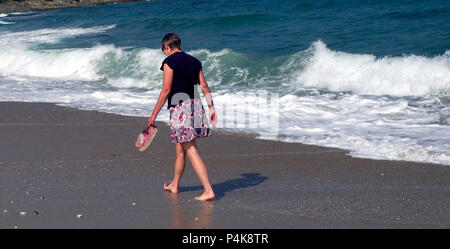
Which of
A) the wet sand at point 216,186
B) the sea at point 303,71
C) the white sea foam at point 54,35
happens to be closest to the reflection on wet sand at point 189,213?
the wet sand at point 216,186

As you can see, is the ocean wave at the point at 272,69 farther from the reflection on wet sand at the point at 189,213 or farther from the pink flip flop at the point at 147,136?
the reflection on wet sand at the point at 189,213

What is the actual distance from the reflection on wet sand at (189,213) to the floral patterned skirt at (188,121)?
513 mm

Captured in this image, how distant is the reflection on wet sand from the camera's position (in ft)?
16.7

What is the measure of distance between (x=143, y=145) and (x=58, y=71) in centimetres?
1244

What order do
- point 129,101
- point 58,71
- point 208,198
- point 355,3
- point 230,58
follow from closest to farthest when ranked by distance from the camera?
point 208,198
point 129,101
point 230,58
point 58,71
point 355,3

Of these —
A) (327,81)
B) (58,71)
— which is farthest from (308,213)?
(58,71)

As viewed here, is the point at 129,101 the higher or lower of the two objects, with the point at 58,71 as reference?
lower

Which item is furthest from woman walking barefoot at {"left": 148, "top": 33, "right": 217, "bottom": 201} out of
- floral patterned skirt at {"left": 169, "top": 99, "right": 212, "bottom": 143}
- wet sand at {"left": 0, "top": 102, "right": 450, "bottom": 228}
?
wet sand at {"left": 0, "top": 102, "right": 450, "bottom": 228}

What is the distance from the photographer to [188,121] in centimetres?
574

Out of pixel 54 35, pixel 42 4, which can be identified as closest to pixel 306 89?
pixel 54 35

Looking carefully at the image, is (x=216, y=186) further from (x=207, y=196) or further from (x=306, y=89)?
(x=306, y=89)

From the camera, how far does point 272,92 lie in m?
12.8

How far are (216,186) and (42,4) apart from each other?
56739 millimetres
